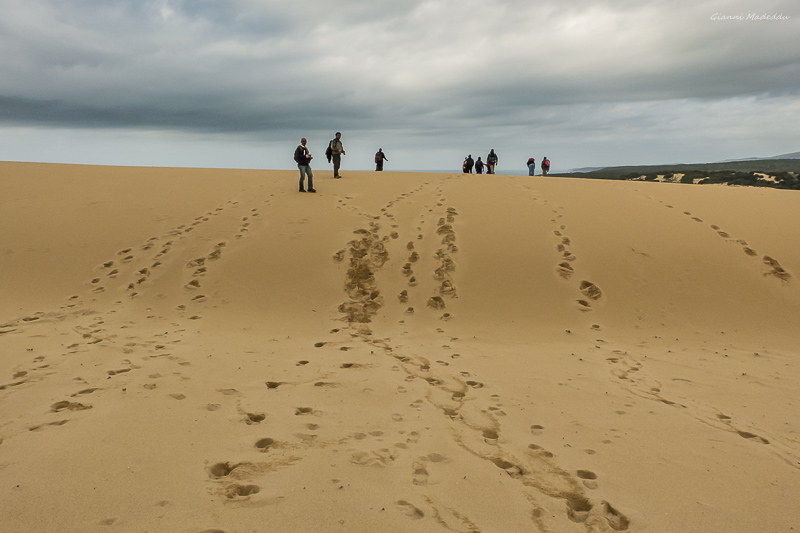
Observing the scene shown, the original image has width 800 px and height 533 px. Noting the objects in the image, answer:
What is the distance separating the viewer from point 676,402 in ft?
14.1

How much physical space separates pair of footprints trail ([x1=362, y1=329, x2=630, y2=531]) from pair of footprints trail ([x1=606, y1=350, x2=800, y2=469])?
152cm

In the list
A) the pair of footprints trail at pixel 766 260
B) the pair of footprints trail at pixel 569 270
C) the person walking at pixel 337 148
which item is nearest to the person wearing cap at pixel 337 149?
the person walking at pixel 337 148

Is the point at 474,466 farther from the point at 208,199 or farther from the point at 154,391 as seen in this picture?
the point at 208,199

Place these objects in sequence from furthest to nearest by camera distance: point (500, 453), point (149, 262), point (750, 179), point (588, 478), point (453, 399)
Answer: point (750, 179) → point (149, 262) → point (453, 399) → point (500, 453) → point (588, 478)

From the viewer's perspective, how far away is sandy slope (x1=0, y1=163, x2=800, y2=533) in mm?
2666

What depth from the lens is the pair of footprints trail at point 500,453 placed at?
8.68ft

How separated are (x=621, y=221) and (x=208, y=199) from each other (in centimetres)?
1056

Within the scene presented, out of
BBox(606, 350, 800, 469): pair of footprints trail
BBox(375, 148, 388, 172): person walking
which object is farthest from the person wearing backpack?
BBox(606, 350, 800, 469): pair of footprints trail

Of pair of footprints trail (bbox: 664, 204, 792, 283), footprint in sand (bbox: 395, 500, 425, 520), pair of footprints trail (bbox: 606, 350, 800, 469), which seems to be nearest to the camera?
footprint in sand (bbox: 395, 500, 425, 520)

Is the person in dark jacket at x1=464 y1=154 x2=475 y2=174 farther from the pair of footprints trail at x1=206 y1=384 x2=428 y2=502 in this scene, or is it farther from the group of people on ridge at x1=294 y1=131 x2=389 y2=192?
the pair of footprints trail at x1=206 y1=384 x2=428 y2=502

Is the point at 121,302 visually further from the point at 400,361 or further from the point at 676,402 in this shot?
the point at 676,402

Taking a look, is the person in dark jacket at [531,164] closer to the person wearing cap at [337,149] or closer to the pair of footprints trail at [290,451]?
the person wearing cap at [337,149]

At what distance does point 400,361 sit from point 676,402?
2.88 m

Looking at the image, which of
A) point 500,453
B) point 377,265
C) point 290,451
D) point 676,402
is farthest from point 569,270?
point 290,451
